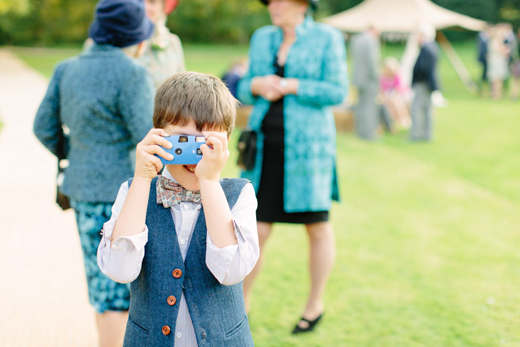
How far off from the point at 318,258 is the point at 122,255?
1.85 meters

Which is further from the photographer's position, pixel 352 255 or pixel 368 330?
pixel 352 255

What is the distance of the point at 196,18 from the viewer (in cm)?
4966

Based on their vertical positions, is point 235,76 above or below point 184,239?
below

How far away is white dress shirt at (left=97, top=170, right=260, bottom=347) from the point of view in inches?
64.3

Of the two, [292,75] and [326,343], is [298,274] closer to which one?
[326,343]

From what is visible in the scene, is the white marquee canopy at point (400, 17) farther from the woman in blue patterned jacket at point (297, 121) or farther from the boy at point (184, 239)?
the boy at point (184, 239)

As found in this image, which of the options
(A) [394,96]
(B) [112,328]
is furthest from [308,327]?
(A) [394,96]

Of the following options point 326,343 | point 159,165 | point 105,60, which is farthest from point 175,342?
point 326,343

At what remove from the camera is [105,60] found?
2436mm

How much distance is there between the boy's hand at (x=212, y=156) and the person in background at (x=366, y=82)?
921cm

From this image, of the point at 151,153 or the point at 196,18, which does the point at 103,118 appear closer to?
the point at 151,153

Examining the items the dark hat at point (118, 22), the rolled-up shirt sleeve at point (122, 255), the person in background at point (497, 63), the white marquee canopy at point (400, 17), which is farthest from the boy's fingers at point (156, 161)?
the person in background at point (497, 63)

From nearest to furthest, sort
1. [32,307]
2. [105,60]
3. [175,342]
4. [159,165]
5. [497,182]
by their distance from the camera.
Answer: [159,165] < [175,342] < [105,60] < [32,307] < [497,182]

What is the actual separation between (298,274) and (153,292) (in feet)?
8.67
